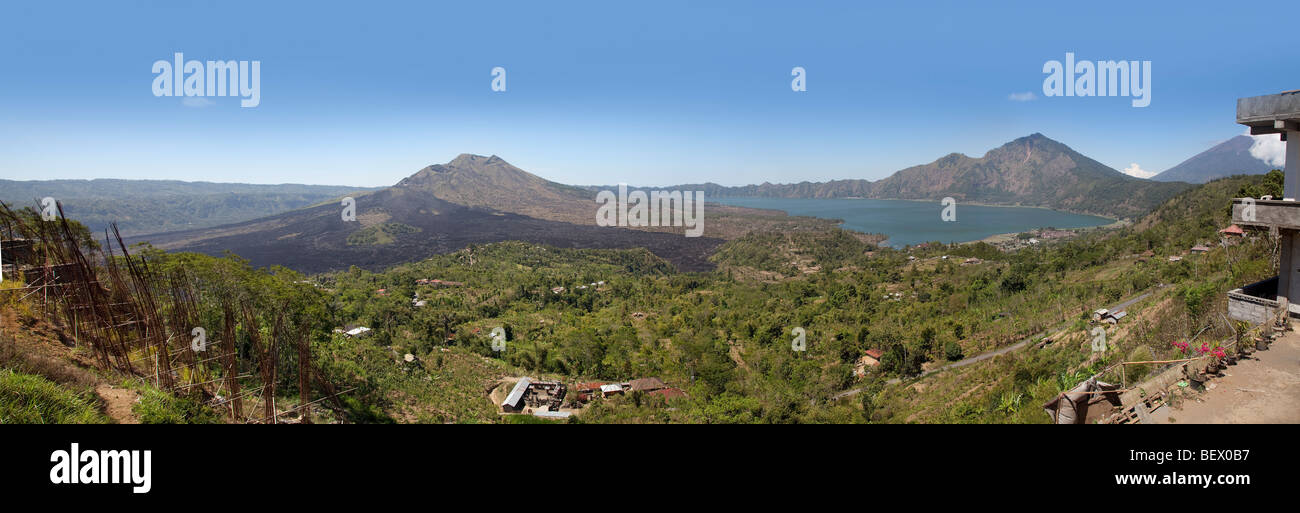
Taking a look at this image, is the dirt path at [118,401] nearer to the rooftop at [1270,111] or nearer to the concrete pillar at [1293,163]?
the rooftop at [1270,111]

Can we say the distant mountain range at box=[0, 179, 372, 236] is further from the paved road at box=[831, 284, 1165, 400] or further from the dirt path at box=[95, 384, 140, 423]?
the paved road at box=[831, 284, 1165, 400]

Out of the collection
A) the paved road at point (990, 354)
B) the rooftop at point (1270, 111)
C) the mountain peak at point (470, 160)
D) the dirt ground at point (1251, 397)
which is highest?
the mountain peak at point (470, 160)

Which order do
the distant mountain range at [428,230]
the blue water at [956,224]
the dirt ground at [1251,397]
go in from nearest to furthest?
the dirt ground at [1251,397]
the distant mountain range at [428,230]
the blue water at [956,224]

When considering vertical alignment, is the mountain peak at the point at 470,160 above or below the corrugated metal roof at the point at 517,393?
above

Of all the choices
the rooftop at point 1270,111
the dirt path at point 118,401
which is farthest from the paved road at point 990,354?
the dirt path at point 118,401

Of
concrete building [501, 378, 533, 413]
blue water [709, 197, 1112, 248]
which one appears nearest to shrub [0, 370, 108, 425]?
concrete building [501, 378, 533, 413]

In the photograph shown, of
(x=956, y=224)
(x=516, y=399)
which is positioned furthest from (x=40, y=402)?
(x=956, y=224)

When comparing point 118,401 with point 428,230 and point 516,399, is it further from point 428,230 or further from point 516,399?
point 428,230

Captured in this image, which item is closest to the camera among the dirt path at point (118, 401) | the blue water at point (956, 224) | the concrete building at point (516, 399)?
the dirt path at point (118, 401)
